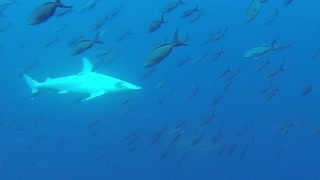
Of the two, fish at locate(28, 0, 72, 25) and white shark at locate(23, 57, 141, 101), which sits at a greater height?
fish at locate(28, 0, 72, 25)

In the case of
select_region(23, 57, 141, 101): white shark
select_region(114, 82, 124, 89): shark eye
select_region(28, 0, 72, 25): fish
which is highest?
select_region(28, 0, 72, 25): fish

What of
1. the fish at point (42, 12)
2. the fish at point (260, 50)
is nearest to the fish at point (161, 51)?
the fish at point (42, 12)

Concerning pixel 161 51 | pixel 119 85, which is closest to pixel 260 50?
pixel 161 51

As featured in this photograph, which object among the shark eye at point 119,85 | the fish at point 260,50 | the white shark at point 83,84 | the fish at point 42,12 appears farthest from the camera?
the white shark at point 83,84

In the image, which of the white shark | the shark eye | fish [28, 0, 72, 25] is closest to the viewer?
fish [28, 0, 72, 25]

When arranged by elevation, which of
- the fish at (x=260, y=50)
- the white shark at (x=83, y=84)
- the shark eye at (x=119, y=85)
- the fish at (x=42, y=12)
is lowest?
the fish at (x=260, y=50)

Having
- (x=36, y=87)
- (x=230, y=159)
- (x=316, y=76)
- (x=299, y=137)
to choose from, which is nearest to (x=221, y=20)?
(x=316, y=76)

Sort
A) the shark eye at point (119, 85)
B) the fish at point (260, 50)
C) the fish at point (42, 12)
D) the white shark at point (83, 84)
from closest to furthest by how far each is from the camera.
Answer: the fish at point (42, 12)
the fish at point (260, 50)
the shark eye at point (119, 85)
the white shark at point (83, 84)

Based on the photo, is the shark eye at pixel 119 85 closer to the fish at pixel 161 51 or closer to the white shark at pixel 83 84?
the white shark at pixel 83 84

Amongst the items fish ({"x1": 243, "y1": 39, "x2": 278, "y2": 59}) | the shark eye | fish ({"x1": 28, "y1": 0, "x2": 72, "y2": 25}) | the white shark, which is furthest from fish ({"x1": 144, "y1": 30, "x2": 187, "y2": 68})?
the white shark

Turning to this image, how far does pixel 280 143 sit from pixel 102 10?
69.7ft

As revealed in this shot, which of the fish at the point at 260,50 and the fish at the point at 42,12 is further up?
the fish at the point at 42,12

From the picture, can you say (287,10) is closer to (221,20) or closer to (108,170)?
(221,20)

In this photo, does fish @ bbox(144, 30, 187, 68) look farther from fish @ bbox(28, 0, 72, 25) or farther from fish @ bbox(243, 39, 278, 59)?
fish @ bbox(243, 39, 278, 59)
